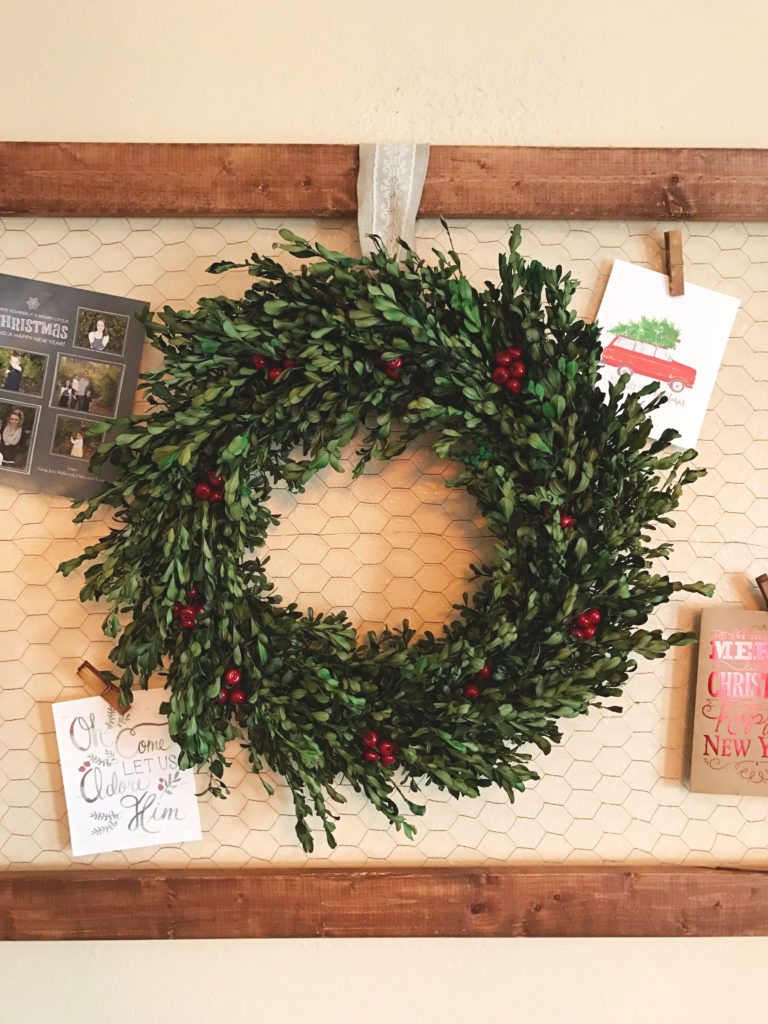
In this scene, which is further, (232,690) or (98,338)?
(98,338)

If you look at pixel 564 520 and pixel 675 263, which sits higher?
pixel 675 263

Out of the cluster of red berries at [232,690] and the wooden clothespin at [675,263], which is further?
the wooden clothespin at [675,263]

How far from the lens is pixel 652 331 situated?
117 centimetres

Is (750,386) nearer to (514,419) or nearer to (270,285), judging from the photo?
(514,419)

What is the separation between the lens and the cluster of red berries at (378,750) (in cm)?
103

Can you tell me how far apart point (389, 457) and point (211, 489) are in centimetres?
25

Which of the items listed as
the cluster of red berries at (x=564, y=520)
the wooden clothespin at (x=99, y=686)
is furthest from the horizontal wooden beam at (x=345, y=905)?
the cluster of red berries at (x=564, y=520)

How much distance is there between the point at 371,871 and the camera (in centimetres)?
116

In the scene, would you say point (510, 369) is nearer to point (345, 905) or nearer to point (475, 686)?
point (475, 686)

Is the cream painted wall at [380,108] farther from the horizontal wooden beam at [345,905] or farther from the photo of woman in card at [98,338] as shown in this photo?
the photo of woman in card at [98,338]

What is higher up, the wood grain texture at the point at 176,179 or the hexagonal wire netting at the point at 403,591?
the wood grain texture at the point at 176,179

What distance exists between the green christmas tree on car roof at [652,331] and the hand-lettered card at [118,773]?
2.94ft

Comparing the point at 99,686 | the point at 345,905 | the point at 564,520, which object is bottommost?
the point at 345,905

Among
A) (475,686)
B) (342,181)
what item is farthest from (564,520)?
(342,181)
